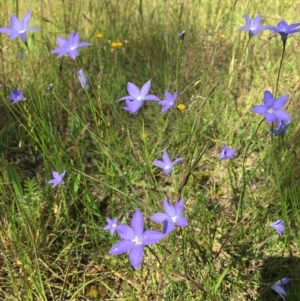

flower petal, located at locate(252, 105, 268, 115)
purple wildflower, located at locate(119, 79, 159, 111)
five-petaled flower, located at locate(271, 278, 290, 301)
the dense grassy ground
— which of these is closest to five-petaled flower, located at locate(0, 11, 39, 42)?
the dense grassy ground

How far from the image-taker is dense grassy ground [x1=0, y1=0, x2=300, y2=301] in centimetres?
139

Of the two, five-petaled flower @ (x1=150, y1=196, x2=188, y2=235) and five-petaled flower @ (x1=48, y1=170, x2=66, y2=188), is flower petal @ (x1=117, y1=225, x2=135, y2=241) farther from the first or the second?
five-petaled flower @ (x1=48, y1=170, x2=66, y2=188)

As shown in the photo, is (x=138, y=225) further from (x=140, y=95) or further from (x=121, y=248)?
(x=140, y=95)

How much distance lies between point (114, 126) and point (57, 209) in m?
0.67

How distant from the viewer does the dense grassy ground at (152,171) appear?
1387 mm

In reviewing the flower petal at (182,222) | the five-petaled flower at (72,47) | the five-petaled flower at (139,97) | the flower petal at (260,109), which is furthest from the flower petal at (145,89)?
the flower petal at (182,222)

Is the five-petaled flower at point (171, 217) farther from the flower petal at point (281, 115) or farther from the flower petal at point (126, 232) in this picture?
the flower petal at point (281, 115)

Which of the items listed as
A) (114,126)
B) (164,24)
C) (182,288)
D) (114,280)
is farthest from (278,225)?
(164,24)

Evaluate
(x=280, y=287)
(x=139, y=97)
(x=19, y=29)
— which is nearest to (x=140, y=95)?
(x=139, y=97)

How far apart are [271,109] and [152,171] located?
0.43 m

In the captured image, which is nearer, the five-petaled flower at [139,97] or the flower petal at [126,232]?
the flower petal at [126,232]

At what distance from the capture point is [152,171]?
137 cm

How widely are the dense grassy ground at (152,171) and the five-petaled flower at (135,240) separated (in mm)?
105

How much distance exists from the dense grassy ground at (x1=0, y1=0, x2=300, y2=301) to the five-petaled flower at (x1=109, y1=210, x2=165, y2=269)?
11cm
